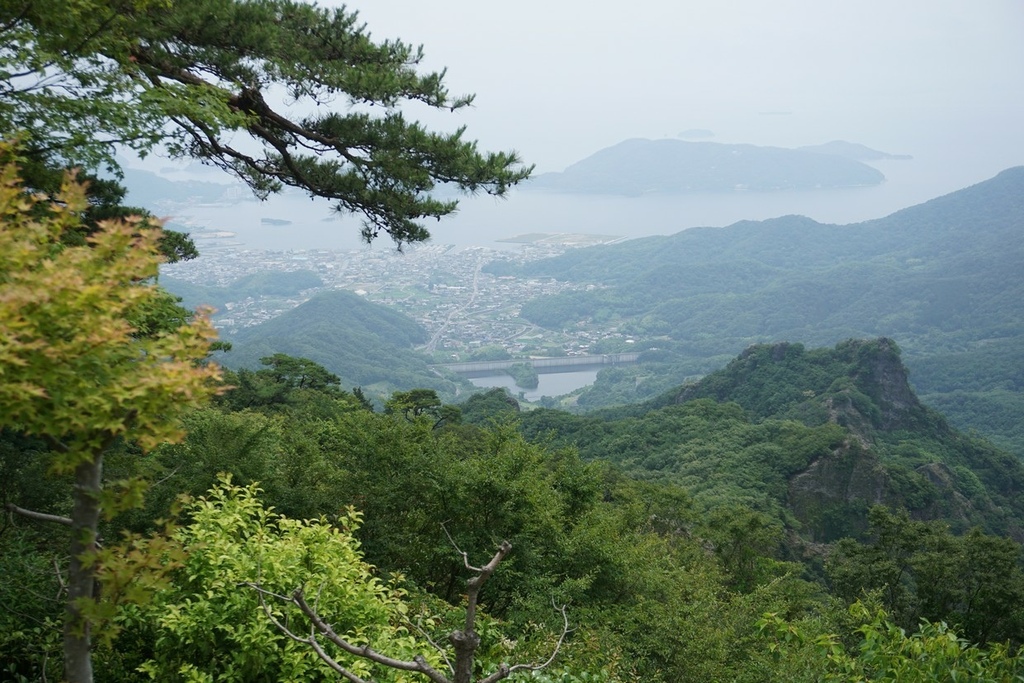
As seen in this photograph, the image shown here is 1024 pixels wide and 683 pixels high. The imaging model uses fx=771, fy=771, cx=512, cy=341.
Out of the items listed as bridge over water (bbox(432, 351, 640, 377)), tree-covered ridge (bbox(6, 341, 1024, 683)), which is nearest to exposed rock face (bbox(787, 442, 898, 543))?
tree-covered ridge (bbox(6, 341, 1024, 683))

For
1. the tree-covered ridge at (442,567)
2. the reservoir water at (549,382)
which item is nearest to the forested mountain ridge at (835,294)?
the reservoir water at (549,382)

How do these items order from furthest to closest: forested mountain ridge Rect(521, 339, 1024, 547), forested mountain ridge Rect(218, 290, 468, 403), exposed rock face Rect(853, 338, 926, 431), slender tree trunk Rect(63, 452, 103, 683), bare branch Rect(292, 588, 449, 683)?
1. forested mountain ridge Rect(218, 290, 468, 403)
2. exposed rock face Rect(853, 338, 926, 431)
3. forested mountain ridge Rect(521, 339, 1024, 547)
4. bare branch Rect(292, 588, 449, 683)
5. slender tree trunk Rect(63, 452, 103, 683)

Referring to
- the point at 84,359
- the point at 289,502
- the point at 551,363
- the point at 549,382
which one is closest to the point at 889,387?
the point at 549,382

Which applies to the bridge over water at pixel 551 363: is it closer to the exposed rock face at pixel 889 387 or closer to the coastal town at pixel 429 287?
the coastal town at pixel 429 287

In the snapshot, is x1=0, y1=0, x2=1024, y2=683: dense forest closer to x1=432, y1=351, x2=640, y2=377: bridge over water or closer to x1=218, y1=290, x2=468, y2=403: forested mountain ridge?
x1=218, y1=290, x2=468, y2=403: forested mountain ridge

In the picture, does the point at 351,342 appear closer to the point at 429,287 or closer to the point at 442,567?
the point at 429,287

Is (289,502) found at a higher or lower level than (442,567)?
higher
